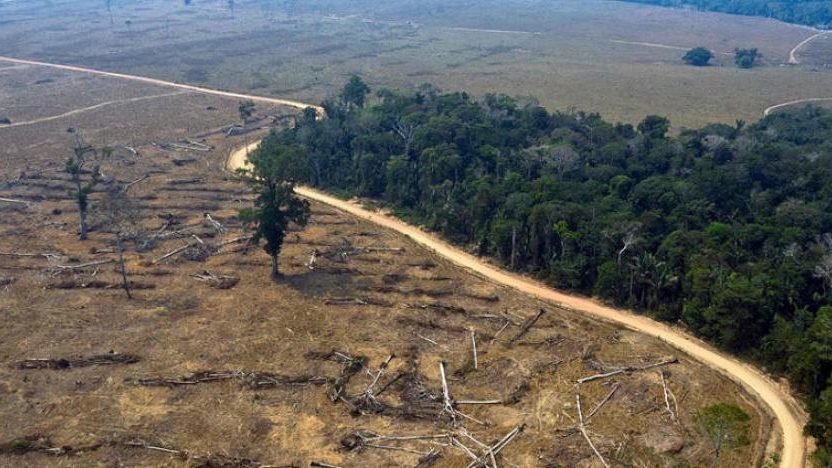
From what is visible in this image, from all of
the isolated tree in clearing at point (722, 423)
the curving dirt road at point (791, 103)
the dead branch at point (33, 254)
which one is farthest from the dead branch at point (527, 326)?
the curving dirt road at point (791, 103)

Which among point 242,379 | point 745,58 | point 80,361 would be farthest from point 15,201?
point 745,58

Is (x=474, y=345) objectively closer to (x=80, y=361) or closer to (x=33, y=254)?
(x=80, y=361)

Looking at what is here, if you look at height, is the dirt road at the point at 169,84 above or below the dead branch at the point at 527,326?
above

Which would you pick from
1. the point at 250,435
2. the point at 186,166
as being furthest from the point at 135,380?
the point at 186,166

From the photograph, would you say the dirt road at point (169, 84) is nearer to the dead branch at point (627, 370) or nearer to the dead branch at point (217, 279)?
the dead branch at point (217, 279)

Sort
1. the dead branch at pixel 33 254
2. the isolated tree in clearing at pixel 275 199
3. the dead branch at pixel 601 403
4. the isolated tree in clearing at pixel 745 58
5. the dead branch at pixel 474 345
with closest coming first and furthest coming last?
the dead branch at pixel 601 403, the dead branch at pixel 474 345, the isolated tree in clearing at pixel 275 199, the dead branch at pixel 33 254, the isolated tree in clearing at pixel 745 58

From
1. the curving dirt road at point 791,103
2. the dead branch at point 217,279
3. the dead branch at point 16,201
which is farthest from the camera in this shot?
the curving dirt road at point 791,103

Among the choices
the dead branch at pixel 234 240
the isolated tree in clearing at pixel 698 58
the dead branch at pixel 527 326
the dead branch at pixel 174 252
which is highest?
the isolated tree in clearing at pixel 698 58
